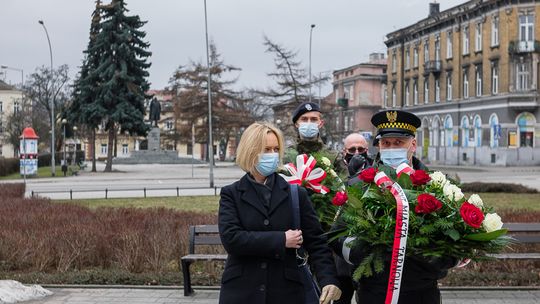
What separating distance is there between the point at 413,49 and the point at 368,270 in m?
73.3

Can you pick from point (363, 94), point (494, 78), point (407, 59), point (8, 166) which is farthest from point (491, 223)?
point (363, 94)

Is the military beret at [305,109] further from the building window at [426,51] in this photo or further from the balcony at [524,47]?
the building window at [426,51]

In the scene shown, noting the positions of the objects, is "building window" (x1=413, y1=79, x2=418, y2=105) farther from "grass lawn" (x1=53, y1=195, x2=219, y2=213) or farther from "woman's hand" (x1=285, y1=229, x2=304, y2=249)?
"woman's hand" (x1=285, y1=229, x2=304, y2=249)

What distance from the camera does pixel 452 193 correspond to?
3.71m

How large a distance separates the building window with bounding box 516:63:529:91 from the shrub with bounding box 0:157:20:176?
4053 cm

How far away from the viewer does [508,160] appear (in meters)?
54.7

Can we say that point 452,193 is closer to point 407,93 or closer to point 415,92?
point 415,92

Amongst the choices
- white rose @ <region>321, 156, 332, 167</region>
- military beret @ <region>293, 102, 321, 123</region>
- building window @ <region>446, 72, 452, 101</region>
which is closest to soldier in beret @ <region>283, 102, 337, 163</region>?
military beret @ <region>293, 102, 321, 123</region>

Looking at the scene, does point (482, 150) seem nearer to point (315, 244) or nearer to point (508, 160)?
point (508, 160)

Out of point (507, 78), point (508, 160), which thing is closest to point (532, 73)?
point (507, 78)

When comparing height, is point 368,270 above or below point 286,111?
below

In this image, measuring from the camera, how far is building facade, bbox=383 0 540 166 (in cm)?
5509

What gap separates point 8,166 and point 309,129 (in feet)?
166

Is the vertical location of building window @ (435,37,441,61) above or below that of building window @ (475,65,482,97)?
above
